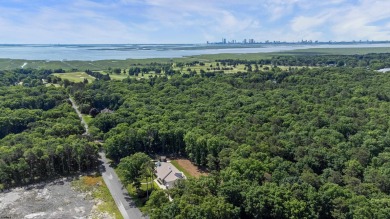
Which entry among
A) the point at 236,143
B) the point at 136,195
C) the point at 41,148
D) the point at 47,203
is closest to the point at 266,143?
the point at 236,143

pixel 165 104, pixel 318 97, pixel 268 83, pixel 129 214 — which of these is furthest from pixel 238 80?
pixel 129 214

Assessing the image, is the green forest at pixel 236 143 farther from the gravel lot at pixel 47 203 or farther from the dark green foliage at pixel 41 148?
the gravel lot at pixel 47 203

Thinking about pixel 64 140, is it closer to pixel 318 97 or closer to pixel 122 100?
pixel 122 100

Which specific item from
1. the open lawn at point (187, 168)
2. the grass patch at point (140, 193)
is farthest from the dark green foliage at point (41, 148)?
the open lawn at point (187, 168)

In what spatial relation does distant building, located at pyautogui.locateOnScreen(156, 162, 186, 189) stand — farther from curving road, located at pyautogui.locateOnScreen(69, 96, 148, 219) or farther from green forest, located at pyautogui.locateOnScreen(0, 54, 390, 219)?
curving road, located at pyautogui.locateOnScreen(69, 96, 148, 219)

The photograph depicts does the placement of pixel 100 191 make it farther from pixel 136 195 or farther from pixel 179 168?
pixel 179 168

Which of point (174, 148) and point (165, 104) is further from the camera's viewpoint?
point (165, 104)

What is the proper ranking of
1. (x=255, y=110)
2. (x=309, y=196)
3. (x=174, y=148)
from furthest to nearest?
(x=255, y=110) < (x=174, y=148) < (x=309, y=196)
